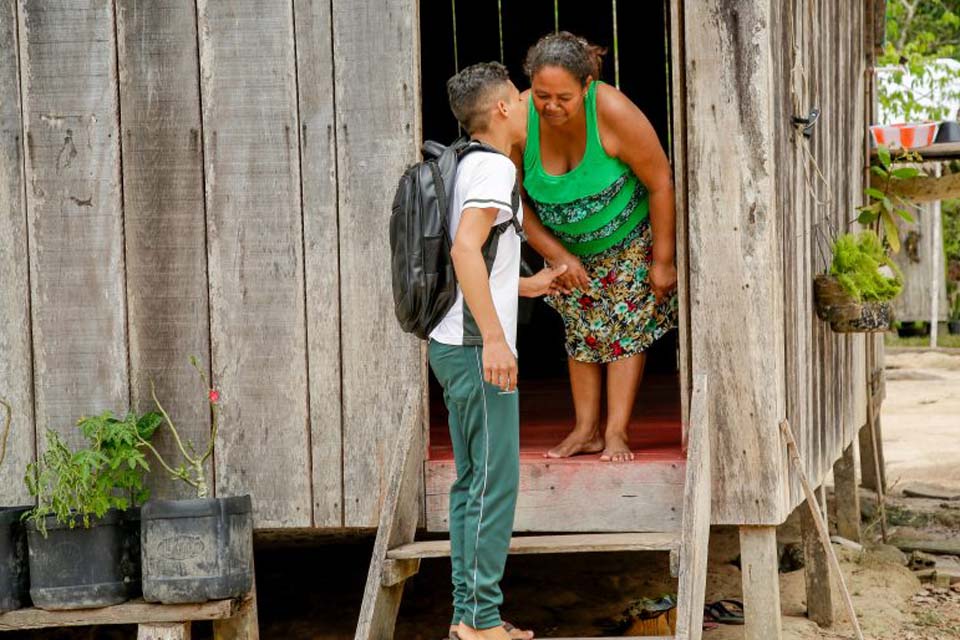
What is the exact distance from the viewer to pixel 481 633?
12.4 feet

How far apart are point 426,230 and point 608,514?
140 centimetres

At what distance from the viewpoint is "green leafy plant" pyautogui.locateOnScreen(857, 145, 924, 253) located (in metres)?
7.05

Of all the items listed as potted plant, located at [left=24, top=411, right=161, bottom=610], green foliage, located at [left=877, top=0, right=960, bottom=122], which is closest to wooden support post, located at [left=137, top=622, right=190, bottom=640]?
potted plant, located at [left=24, top=411, right=161, bottom=610]

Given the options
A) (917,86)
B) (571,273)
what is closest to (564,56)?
(571,273)

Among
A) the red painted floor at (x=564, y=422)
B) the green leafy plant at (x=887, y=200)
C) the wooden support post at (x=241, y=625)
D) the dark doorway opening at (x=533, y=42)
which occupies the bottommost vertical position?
the wooden support post at (x=241, y=625)

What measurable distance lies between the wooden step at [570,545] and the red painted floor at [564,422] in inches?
16.2

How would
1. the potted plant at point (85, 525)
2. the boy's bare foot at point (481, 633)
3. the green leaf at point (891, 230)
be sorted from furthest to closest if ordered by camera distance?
1. the green leaf at point (891, 230)
2. the potted plant at point (85, 525)
3. the boy's bare foot at point (481, 633)

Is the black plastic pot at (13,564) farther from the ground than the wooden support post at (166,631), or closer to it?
farther from the ground

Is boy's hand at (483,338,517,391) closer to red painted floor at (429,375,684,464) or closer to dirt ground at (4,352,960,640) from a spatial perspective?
red painted floor at (429,375,684,464)

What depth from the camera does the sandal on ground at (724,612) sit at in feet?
19.2

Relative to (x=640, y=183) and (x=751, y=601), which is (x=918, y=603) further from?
(x=640, y=183)

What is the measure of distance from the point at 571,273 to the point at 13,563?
87.0 inches

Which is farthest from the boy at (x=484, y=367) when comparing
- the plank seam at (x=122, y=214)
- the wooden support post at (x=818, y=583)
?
the wooden support post at (x=818, y=583)

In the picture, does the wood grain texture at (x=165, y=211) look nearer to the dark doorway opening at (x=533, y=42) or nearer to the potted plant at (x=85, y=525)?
the potted plant at (x=85, y=525)
